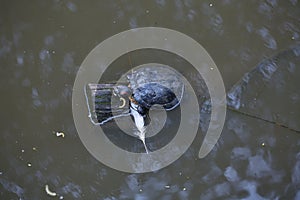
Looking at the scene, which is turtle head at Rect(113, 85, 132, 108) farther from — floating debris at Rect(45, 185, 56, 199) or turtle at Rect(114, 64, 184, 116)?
floating debris at Rect(45, 185, 56, 199)

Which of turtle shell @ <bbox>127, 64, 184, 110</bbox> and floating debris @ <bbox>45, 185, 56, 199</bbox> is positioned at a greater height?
turtle shell @ <bbox>127, 64, 184, 110</bbox>

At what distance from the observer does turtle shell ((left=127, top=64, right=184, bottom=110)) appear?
3029mm

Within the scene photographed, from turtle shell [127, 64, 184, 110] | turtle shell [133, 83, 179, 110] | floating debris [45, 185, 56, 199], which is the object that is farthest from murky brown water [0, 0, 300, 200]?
turtle shell [133, 83, 179, 110]

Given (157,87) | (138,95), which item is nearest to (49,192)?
(138,95)

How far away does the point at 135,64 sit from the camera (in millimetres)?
3207

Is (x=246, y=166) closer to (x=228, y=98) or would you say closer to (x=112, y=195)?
(x=228, y=98)

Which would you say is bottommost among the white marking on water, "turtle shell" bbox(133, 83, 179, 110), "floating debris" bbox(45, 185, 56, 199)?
"floating debris" bbox(45, 185, 56, 199)

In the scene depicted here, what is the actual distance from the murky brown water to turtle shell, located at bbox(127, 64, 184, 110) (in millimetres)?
163

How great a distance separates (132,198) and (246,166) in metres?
0.79

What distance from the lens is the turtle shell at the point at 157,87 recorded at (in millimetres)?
3029

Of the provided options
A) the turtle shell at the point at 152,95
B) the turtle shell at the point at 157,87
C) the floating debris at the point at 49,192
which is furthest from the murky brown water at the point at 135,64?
the turtle shell at the point at 152,95

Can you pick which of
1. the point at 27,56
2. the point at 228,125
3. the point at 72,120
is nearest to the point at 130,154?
the point at 72,120

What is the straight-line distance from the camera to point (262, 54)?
3.26m

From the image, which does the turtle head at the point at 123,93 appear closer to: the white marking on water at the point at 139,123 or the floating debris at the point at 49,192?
the white marking on water at the point at 139,123
